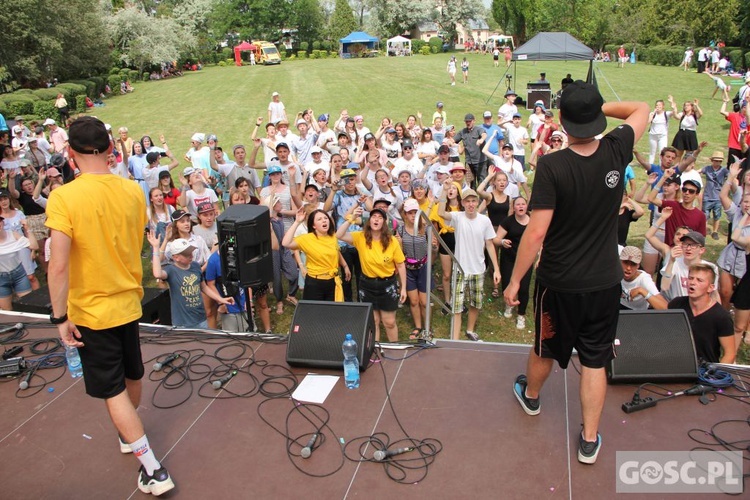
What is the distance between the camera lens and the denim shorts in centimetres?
652

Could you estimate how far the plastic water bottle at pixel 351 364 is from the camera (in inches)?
169

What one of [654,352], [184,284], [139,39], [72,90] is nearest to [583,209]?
[654,352]

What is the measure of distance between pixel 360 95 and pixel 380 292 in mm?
22815

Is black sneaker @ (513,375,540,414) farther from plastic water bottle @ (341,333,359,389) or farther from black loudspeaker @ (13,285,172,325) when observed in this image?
black loudspeaker @ (13,285,172,325)

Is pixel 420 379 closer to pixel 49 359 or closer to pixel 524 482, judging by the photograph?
pixel 524 482

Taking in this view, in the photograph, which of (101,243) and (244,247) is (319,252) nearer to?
(244,247)

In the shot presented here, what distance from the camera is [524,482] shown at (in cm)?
331

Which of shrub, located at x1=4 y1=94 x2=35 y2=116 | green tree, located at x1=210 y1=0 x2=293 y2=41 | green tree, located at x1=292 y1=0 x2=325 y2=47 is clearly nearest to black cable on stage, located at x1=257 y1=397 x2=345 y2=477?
shrub, located at x1=4 y1=94 x2=35 y2=116

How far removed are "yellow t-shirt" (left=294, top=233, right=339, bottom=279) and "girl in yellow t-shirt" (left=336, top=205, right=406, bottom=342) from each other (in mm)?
288

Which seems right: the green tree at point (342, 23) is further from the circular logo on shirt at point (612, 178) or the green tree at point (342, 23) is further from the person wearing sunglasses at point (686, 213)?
the circular logo on shirt at point (612, 178)

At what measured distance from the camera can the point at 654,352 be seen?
13.6 ft

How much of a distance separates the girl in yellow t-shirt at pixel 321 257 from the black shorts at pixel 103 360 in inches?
110

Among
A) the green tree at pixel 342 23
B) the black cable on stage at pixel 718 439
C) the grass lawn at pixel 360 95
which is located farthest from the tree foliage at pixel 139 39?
the black cable on stage at pixel 718 439

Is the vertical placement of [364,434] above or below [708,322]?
below
